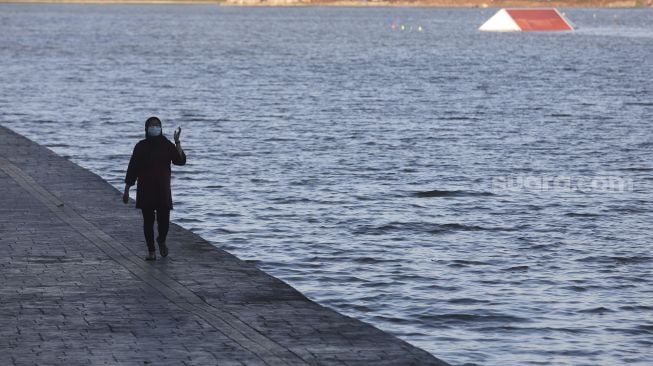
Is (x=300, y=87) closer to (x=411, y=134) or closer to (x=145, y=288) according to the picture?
(x=411, y=134)

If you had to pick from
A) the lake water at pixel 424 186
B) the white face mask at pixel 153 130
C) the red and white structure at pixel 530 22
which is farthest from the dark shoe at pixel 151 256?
the red and white structure at pixel 530 22

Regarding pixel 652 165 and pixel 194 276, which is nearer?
pixel 194 276

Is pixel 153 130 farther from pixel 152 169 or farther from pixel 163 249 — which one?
pixel 163 249

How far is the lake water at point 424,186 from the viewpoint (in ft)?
60.7

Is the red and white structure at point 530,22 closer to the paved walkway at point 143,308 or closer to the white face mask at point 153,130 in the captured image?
the paved walkway at point 143,308

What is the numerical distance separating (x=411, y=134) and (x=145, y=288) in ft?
95.4

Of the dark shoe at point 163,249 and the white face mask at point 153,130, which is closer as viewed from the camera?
the white face mask at point 153,130

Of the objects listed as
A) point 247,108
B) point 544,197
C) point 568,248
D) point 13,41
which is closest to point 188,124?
point 247,108

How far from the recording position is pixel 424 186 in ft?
105

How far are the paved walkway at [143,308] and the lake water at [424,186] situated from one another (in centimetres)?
159

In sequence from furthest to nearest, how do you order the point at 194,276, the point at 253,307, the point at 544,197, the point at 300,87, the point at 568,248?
the point at 300,87, the point at 544,197, the point at 568,248, the point at 194,276, the point at 253,307

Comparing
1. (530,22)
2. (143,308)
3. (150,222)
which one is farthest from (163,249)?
(530,22)

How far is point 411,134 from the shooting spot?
149 feet

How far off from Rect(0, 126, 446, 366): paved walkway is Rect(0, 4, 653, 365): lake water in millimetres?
1592
